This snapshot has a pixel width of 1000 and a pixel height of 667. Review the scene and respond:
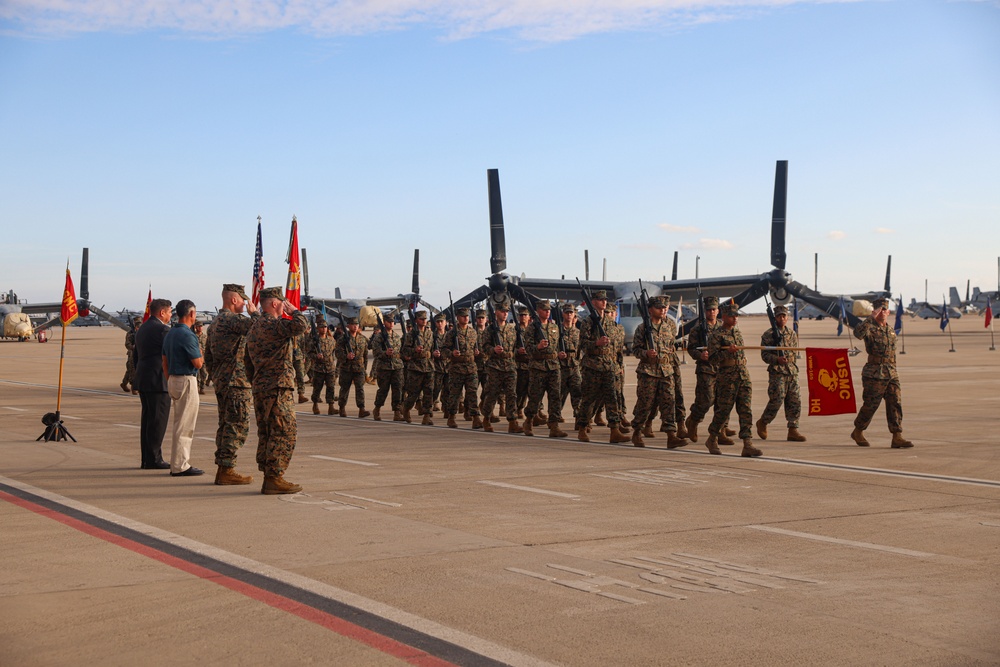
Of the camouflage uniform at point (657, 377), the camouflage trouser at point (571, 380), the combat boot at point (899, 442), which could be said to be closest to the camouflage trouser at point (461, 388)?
the camouflage trouser at point (571, 380)

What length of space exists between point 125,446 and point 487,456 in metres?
4.58

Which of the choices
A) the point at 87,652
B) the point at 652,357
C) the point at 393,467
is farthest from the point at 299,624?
the point at 652,357

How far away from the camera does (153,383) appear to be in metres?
10.9

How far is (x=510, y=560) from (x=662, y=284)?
30248 millimetres

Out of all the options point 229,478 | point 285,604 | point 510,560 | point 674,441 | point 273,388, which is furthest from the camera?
point 674,441

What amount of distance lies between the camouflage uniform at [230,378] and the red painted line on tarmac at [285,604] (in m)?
1.99

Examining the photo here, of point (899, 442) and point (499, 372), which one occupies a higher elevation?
point (499, 372)

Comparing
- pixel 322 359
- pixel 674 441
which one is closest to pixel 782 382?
pixel 674 441

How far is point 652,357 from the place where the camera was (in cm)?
1251

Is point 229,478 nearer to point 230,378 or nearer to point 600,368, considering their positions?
point 230,378

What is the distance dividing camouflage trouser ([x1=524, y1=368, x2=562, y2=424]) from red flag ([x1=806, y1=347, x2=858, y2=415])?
332 centimetres

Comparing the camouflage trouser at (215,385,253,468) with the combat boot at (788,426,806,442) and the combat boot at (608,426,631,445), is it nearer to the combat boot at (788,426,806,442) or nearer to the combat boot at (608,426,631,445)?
the combat boot at (608,426,631,445)

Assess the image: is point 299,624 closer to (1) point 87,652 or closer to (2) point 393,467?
(1) point 87,652

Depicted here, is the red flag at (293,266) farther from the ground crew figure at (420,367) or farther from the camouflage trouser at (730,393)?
the camouflage trouser at (730,393)
